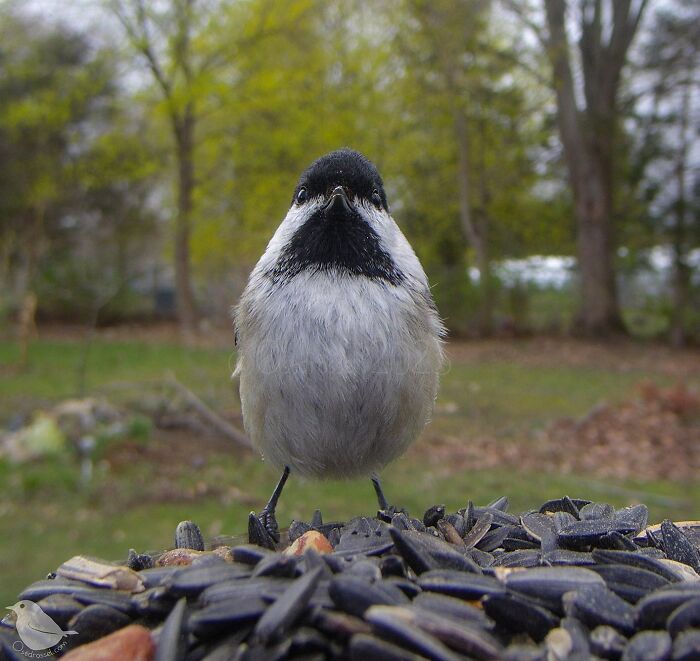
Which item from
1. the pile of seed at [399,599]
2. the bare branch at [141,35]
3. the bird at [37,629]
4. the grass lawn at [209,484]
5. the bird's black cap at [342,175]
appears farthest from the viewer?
the bare branch at [141,35]

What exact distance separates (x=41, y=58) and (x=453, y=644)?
16123mm

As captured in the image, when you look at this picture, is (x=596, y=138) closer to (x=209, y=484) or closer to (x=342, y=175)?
(x=209, y=484)

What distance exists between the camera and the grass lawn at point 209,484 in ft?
14.3

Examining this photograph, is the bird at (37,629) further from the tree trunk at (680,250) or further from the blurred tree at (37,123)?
the tree trunk at (680,250)

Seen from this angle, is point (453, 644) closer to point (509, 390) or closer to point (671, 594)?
point (671, 594)

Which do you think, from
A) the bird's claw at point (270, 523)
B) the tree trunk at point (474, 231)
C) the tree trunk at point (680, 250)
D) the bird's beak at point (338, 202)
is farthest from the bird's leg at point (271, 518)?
the tree trunk at point (680, 250)

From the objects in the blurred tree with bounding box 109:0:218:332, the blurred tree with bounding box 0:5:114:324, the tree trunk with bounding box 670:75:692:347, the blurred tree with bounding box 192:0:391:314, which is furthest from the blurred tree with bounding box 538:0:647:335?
the blurred tree with bounding box 0:5:114:324

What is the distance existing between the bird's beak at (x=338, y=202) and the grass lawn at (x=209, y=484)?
95 cm

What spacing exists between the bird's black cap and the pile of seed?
907mm

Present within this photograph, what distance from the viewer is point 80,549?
4145 mm

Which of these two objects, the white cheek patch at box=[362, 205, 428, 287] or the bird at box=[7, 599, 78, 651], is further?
the white cheek patch at box=[362, 205, 428, 287]

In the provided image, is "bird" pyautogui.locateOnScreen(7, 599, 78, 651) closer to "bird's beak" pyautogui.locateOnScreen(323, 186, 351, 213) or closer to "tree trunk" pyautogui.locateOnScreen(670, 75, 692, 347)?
"bird's beak" pyautogui.locateOnScreen(323, 186, 351, 213)

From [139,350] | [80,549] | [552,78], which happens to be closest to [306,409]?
[80,549]

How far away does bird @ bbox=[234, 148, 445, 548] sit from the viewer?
177 cm
